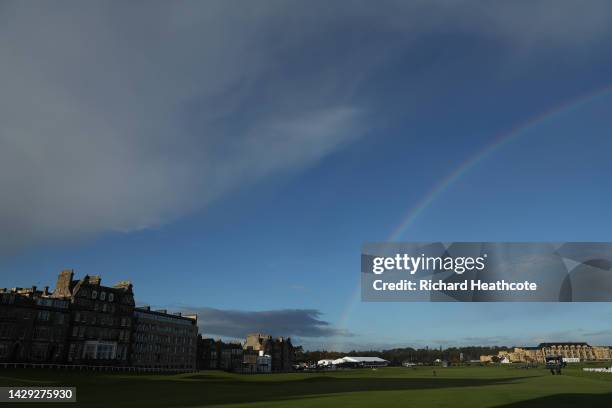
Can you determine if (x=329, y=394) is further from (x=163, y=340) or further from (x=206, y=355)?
(x=206, y=355)

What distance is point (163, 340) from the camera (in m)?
141

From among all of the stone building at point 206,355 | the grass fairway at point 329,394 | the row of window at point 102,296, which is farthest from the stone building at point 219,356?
the grass fairway at point 329,394

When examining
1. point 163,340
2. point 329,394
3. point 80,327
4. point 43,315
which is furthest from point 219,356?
point 329,394

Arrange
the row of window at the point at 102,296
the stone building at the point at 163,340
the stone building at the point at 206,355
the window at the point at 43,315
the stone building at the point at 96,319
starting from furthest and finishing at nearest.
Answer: the stone building at the point at 206,355 → the stone building at the point at 163,340 → the row of window at the point at 102,296 → the stone building at the point at 96,319 → the window at the point at 43,315

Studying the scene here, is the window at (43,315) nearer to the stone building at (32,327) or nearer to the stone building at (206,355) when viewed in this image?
the stone building at (32,327)

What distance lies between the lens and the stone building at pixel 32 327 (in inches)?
3674

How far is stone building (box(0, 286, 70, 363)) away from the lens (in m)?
93.3

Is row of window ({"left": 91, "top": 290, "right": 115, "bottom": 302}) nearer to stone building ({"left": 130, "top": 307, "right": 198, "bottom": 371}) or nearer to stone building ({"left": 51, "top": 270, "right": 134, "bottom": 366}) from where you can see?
stone building ({"left": 51, "top": 270, "right": 134, "bottom": 366})

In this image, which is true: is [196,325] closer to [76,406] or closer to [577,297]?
[577,297]

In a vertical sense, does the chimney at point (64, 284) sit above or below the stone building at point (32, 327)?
above

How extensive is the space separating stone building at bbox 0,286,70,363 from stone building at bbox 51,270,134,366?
273 centimetres

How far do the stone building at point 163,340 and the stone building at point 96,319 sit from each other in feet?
25.2

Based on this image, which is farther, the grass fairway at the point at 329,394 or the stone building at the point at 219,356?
the stone building at the point at 219,356

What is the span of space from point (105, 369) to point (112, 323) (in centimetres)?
1633
